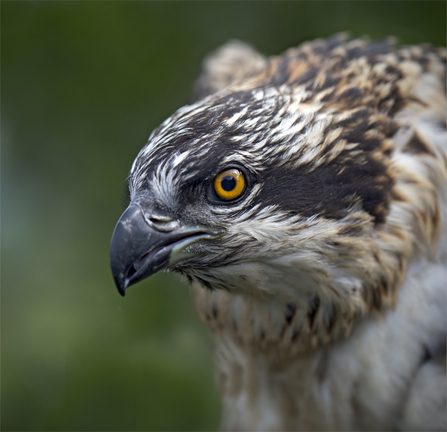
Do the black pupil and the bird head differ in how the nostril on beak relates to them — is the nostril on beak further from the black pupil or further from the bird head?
the black pupil

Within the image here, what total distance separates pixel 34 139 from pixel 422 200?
2.73 m

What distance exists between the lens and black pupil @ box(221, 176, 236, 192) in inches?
59.9

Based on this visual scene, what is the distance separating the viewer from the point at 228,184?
1525mm

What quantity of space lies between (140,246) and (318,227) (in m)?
0.57

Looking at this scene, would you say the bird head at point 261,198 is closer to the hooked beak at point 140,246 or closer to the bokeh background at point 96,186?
the hooked beak at point 140,246

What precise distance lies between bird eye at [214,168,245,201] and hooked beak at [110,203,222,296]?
0.13m

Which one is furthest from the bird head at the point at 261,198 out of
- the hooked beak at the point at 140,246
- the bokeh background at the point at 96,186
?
the bokeh background at the point at 96,186

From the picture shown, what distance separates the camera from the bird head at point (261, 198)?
152 centimetres

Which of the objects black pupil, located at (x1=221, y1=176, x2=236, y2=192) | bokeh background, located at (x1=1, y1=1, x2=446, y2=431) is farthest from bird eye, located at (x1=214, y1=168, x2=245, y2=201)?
bokeh background, located at (x1=1, y1=1, x2=446, y2=431)

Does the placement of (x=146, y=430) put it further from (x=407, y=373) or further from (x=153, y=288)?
(x=407, y=373)

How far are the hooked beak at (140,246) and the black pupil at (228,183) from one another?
14cm

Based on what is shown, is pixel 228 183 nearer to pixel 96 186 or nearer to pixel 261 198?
pixel 261 198

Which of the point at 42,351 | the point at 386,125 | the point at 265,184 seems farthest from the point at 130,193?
the point at 42,351

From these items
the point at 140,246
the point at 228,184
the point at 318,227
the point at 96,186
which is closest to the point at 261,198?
the point at 228,184
